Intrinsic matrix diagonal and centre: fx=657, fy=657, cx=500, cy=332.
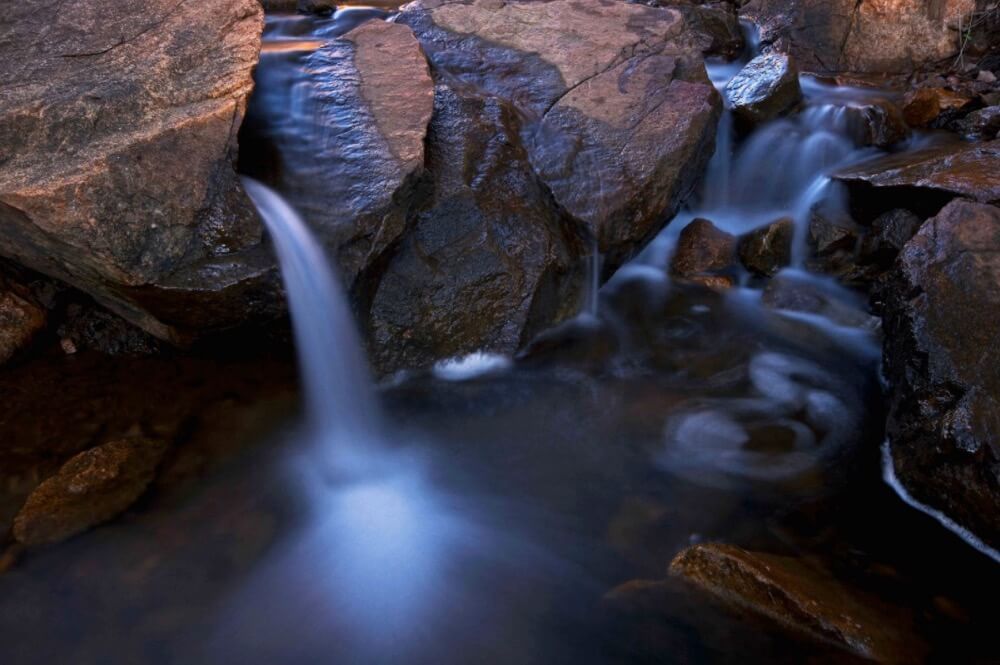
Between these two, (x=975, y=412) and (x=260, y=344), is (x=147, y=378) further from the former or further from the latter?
(x=975, y=412)

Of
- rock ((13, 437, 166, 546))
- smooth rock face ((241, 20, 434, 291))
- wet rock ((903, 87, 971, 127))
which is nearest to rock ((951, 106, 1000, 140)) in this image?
wet rock ((903, 87, 971, 127))

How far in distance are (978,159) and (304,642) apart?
570 cm

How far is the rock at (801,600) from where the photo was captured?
239 centimetres

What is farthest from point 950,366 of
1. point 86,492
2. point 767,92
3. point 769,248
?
point 86,492

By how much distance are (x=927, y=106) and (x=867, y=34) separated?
6.88 feet

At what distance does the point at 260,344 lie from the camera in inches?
165

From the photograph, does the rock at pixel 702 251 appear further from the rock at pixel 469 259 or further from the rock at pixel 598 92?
the rock at pixel 469 259

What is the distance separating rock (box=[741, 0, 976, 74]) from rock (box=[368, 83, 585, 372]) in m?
5.61

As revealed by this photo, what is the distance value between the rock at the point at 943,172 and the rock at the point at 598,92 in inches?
54.0

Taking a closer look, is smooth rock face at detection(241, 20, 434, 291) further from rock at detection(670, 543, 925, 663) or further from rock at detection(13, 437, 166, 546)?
rock at detection(670, 543, 925, 663)

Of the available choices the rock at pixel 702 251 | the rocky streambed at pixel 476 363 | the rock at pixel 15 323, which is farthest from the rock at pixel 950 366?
the rock at pixel 15 323

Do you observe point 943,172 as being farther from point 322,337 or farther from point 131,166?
point 131,166

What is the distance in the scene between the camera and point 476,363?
13.9ft

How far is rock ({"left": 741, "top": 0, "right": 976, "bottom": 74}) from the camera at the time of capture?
7883 mm
